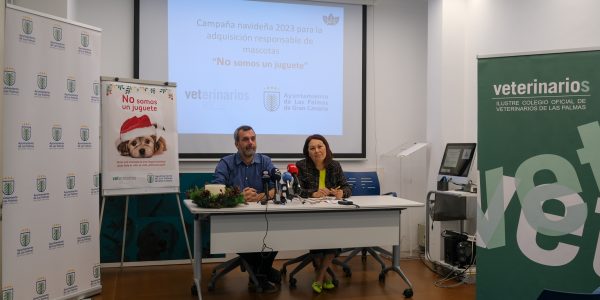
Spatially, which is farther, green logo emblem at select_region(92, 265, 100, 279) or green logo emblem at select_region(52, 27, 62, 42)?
green logo emblem at select_region(92, 265, 100, 279)

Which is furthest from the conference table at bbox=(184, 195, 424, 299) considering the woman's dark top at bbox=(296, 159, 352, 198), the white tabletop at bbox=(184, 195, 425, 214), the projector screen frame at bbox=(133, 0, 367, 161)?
the projector screen frame at bbox=(133, 0, 367, 161)

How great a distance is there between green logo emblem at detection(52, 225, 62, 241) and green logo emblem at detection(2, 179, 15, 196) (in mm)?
428

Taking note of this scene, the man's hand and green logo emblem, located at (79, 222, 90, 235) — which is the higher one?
the man's hand

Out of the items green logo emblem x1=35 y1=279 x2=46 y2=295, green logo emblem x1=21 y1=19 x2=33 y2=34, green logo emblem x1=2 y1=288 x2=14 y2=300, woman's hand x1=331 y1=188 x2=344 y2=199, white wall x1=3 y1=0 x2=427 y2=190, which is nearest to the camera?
green logo emblem x1=2 y1=288 x2=14 y2=300

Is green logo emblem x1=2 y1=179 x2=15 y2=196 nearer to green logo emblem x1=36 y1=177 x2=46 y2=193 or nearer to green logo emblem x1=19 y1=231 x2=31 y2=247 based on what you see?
green logo emblem x1=36 y1=177 x2=46 y2=193

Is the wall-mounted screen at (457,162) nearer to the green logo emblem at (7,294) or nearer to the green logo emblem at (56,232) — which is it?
the green logo emblem at (56,232)

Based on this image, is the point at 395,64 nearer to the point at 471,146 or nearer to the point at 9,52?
the point at 471,146

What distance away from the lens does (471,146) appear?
459cm

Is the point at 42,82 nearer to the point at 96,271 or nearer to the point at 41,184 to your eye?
the point at 41,184

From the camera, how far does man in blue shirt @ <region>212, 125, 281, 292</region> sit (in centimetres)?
418

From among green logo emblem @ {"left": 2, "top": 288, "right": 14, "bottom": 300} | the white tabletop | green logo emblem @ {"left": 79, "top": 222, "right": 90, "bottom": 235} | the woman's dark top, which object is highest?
the woman's dark top

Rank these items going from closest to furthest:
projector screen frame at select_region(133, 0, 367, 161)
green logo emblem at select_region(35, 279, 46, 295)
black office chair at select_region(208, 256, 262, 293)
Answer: green logo emblem at select_region(35, 279, 46, 295) < black office chair at select_region(208, 256, 262, 293) < projector screen frame at select_region(133, 0, 367, 161)

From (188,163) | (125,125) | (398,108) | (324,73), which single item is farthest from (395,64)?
(125,125)

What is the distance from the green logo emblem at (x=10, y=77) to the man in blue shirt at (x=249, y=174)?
1.65m
